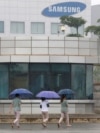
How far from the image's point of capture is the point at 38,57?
110 ft

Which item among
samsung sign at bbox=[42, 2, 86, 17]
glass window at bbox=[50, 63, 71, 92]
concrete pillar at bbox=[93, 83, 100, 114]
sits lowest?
concrete pillar at bbox=[93, 83, 100, 114]

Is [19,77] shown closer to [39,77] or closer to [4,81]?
[4,81]

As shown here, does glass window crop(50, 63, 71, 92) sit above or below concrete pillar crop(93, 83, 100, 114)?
above

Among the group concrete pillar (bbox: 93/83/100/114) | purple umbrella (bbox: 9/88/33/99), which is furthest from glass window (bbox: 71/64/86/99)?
purple umbrella (bbox: 9/88/33/99)

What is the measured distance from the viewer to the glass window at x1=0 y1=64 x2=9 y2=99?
33.8m

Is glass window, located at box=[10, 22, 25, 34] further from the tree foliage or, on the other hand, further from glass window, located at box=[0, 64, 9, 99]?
glass window, located at box=[0, 64, 9, 99]

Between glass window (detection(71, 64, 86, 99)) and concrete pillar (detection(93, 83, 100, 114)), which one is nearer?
glass window (detection(71, 64, 86, 99))

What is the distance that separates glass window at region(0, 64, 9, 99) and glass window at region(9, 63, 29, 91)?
0.85ft

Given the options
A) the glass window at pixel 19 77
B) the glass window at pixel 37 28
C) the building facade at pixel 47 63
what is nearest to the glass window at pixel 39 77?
the building facade at pixel 47 63

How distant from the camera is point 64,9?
106 meters

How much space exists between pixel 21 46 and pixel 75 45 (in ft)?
10.3

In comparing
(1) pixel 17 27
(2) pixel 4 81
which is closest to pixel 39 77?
(2) pixel 4 81

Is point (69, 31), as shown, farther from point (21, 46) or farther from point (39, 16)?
point (21, 46)

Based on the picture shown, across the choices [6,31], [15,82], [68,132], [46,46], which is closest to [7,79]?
[15,82]
